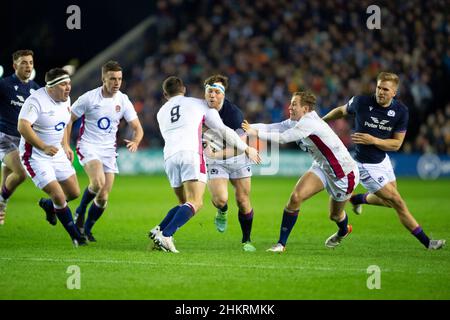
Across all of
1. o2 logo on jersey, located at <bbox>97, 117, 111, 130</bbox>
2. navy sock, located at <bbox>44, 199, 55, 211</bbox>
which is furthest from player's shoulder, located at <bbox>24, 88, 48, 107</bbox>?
navy sock, located at <bbox>44, 199, 55, 211</bbox>

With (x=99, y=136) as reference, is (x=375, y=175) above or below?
below

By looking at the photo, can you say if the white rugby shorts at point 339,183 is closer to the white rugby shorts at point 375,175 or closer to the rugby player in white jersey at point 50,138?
the white rugby shorts at point 375,175

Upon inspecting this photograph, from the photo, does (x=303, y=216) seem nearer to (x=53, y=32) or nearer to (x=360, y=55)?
A: (x=360, y=55)

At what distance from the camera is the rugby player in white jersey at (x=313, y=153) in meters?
10.4

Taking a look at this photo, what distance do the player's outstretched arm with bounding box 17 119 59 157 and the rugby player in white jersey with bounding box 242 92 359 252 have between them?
2.46m

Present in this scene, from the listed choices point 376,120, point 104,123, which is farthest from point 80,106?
point 376,120

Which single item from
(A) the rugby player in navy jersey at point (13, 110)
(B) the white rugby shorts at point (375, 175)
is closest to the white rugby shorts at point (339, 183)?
(B) the white rugby shorts at point (375, 175)

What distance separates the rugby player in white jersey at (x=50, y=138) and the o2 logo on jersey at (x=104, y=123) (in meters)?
0.77

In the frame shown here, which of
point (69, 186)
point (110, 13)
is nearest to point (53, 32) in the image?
point (110, 13)

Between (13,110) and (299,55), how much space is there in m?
17.8

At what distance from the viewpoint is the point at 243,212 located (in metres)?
11.4

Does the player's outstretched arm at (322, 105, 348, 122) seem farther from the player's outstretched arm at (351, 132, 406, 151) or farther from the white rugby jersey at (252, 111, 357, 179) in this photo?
the white rugby jersey at (252, 111, 357, 179)

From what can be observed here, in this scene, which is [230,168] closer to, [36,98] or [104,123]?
[104,123]

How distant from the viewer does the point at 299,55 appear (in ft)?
96.9
